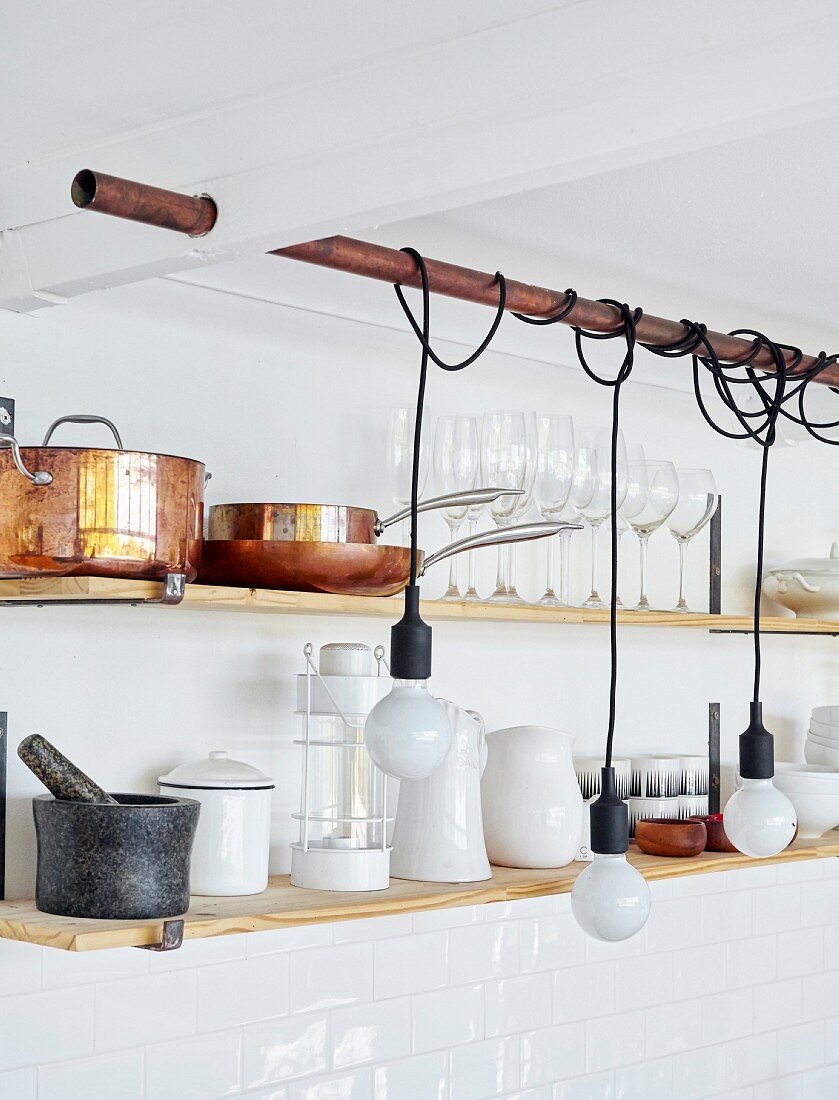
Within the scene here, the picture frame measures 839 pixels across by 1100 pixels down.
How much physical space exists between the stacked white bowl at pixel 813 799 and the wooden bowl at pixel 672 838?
31 centimetres

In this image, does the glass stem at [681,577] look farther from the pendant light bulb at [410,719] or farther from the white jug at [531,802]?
the pendant light bulb at [410,719]

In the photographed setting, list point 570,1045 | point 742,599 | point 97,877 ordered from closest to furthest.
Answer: point 97,877 → point 570,1045 → point 742,599

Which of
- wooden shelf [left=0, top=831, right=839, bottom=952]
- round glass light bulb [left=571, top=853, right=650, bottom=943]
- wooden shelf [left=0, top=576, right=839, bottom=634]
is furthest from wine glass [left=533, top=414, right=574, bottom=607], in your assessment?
round glass light bulb [left=571, top=853, right=650, bottom=943]

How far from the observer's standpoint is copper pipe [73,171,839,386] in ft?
4.02

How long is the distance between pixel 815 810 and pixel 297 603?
1.26m

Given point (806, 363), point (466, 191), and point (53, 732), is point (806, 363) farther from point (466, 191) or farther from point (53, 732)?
point (53, 732)

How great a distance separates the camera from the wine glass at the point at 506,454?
207 cm

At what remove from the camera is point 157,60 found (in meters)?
1.27

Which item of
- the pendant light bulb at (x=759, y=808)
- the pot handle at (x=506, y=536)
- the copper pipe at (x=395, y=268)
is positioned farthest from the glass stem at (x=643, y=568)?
the pendant light bulb at (x=759, y=808)

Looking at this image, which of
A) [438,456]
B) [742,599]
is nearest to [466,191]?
[438,456]

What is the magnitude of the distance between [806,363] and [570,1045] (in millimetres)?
1294

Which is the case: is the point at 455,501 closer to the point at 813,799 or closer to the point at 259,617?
the point at 259,617

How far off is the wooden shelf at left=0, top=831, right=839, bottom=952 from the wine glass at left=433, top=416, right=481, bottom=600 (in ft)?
1.86

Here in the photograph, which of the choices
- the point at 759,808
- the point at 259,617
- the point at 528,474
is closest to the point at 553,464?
the point at 528,474
